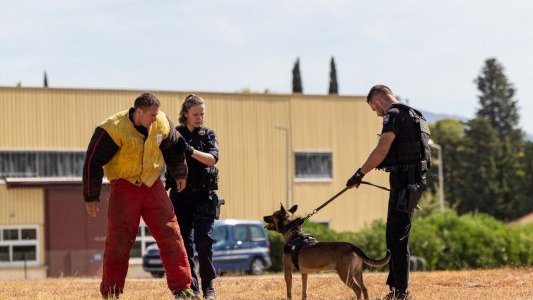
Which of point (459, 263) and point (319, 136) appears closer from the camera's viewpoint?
point (459, 263)

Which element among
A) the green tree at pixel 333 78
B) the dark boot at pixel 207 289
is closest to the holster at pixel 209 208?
the dark boot at pixel 207 289

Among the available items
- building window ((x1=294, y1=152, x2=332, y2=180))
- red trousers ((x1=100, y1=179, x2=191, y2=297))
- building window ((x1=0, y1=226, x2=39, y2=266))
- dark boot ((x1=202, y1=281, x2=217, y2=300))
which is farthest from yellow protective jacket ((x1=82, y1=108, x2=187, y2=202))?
building window ((x1=294, y1=152, x2=332, y2=180))

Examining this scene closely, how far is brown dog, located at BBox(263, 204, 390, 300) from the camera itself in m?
10.9

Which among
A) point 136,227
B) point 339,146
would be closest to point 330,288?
point 136,227

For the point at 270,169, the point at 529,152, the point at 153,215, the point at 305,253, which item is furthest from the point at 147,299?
the point at 529,152

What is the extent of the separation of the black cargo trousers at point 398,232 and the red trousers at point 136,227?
6.40ft

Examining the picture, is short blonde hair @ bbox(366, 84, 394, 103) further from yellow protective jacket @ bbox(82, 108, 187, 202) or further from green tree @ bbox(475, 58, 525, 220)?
green tree @ bbox(475, 58, 525, 220)

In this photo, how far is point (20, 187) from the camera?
50531 mm

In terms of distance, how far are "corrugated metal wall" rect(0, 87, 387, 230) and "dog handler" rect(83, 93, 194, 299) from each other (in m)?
41.7

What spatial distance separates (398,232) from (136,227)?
2.44 meters

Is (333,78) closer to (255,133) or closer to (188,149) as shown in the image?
(255,133)

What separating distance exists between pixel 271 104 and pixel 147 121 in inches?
1831

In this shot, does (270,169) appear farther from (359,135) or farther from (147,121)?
(147,121)

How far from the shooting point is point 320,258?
36.5ft
